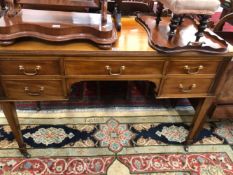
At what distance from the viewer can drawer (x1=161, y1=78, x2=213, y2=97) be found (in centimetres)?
109

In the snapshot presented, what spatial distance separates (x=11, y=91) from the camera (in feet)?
3.28

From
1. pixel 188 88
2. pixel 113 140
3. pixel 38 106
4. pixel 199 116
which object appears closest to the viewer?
pixel 188 88

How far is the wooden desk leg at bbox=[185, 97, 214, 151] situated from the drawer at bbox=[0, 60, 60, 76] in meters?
0.89

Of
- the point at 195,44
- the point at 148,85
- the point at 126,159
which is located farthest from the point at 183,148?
the point at 195,44

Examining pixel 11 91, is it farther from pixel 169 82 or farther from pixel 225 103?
pixel 225 103

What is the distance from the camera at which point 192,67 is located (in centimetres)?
104

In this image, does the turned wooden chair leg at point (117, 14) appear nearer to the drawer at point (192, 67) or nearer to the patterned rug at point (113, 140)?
the drawer at point (192, 67)

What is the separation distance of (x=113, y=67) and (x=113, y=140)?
2.18 feet

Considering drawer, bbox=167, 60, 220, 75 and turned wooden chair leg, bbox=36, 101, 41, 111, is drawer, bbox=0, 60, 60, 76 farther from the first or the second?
turned wooden chair leg, bbox=36, 101, 41, 111

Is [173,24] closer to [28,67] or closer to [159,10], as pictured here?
[159,10]

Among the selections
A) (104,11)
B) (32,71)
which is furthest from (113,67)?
(32,71)

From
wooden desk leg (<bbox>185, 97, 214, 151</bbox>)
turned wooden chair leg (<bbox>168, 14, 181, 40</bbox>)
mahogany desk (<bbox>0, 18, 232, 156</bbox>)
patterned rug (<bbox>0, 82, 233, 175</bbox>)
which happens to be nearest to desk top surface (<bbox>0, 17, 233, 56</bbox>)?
mahogany desk (<bbox>0, 18, 232, 156</bbox>)

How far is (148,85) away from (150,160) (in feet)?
2.22

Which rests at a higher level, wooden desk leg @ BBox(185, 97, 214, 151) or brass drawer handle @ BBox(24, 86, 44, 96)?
brass drawer handle @ BBox(24, 86, 44, 96)
